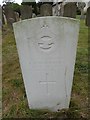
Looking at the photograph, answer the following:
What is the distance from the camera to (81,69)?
5715 millimetres

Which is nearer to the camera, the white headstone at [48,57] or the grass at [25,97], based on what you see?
the white headstone at [48,57]

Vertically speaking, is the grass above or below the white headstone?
below

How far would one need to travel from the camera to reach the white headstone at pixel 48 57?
11.9 ft

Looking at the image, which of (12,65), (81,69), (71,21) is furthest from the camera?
(12,65)

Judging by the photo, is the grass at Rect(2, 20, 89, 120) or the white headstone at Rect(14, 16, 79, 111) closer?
the white headstone at Rect(14, 16, 79, 111)

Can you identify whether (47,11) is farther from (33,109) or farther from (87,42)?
(33,109)

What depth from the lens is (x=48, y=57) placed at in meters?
3.79

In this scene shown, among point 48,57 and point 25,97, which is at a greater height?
point 48,57

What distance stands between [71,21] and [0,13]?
32.5 feet

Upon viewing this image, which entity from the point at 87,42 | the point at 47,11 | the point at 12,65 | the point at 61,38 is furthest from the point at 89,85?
the point at 87,42

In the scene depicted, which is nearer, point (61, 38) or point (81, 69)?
point (61, 38)

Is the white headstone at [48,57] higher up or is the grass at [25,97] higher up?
the white headstone at [48,57]

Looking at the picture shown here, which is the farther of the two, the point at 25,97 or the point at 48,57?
the point at 25,97

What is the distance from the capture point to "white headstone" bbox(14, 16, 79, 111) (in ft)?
11.9
